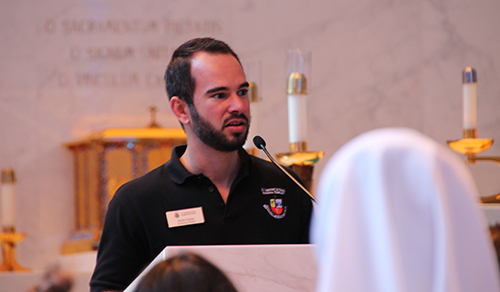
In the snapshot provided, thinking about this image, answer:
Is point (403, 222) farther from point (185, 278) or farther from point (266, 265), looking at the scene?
point (266, 265)

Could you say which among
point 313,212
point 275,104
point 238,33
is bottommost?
point 313,212

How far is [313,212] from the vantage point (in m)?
2.34

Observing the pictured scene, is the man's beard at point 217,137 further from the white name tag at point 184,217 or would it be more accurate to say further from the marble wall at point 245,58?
the marble wall at point 245,58

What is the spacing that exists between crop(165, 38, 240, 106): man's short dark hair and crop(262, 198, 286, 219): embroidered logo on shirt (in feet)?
1.67

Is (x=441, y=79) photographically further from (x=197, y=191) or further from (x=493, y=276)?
(x=493, y=276)

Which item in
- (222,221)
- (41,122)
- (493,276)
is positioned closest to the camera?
(493,276)

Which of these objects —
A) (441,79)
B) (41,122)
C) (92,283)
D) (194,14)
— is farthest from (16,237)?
(441,79)

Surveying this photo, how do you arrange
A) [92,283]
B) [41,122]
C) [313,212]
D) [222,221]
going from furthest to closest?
[41,122] < [313,212] < [222,221] < [92,283]

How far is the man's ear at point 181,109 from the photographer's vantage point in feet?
7.77

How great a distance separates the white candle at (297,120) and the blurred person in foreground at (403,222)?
172 cm

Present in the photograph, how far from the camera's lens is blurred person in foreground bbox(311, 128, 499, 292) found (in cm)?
77

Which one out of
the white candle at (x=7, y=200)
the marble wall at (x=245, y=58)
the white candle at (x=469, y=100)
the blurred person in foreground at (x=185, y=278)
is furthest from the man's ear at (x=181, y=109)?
the marble wall at (x=245, y=58)

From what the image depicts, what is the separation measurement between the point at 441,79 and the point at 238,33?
166 centimetres

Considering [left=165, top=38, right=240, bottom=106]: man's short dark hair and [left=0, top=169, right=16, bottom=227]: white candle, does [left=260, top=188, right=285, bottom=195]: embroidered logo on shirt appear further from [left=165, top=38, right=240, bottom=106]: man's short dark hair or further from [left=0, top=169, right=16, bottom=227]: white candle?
[left=0, top=169, right=16, bottom=227]: white candle
